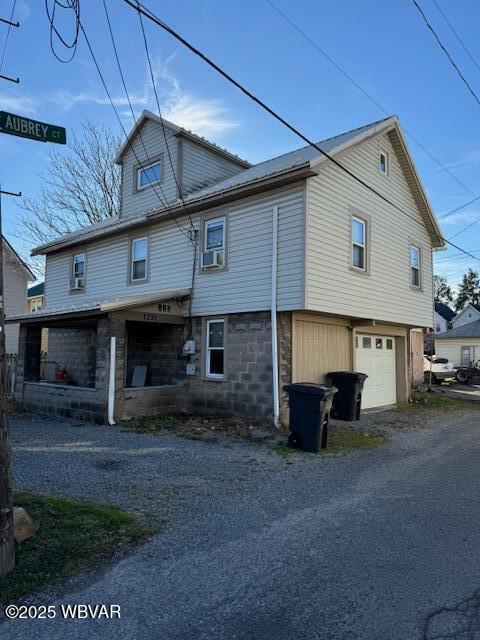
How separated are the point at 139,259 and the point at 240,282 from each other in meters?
4.41

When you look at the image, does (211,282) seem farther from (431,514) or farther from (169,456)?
(431,514)

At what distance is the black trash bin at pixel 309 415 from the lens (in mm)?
8945

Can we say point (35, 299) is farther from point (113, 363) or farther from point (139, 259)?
point (113, 363)

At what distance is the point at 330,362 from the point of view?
42.0 feet

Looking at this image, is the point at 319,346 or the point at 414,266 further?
the point at 414,266

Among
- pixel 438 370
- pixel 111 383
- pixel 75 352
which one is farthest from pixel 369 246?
pixel 438 370

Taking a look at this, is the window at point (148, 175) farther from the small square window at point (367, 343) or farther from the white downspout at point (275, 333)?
the small square window at point (367, 343)

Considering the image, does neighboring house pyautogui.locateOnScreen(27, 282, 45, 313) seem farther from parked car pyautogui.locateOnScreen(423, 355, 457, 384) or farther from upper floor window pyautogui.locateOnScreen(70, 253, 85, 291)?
parked car pyautogui.locateOnScreen(423, 355, 457, 384)

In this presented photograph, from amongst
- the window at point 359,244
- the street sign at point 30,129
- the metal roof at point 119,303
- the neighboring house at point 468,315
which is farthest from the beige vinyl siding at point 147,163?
the neighboring house at point 468,315

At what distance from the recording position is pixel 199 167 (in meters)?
15.4

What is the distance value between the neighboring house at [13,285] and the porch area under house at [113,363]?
31.3 ft

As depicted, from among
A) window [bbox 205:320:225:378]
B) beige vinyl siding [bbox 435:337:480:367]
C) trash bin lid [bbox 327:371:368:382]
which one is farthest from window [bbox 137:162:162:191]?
beige vinyl siding [bbox 435:337:480:367]

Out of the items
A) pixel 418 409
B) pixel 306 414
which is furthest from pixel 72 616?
pixel 418 409

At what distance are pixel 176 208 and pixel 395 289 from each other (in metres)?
6.74
